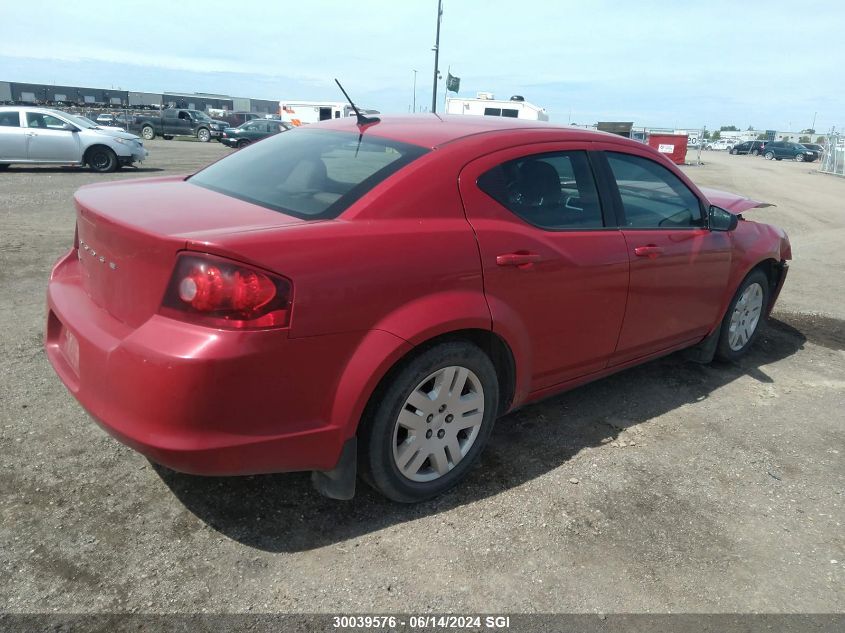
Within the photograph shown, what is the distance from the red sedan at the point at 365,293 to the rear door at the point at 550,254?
1 cm

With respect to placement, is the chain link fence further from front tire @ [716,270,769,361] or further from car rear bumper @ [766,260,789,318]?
front tire @ [716,270,769,361]

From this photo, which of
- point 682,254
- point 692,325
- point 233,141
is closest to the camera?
point 682,254

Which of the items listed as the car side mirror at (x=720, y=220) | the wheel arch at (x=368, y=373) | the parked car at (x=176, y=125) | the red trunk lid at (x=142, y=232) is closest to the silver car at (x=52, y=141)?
the red trunk lid at (x=142, y=232)

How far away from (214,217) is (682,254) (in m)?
2.69

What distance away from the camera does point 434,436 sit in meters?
2.83

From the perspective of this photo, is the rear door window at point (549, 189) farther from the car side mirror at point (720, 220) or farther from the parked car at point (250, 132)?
Answer: the parked car at point (250, 132)

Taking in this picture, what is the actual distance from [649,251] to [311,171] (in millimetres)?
1880

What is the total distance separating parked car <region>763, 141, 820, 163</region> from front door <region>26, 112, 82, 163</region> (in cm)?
5311

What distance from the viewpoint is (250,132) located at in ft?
104

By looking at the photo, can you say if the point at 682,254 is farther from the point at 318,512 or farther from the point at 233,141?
the point at 233,141

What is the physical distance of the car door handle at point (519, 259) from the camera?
2.86 m

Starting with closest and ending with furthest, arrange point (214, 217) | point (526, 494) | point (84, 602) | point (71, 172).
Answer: point (84, 602)
point (214, 217)
point (526, 494)
point (71, 172)

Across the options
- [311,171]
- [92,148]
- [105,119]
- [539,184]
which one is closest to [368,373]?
[311,171]

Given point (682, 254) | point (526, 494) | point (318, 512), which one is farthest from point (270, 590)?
point (682, 254)
